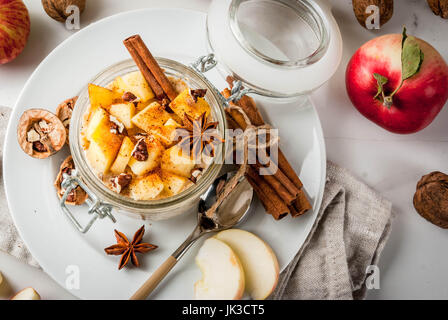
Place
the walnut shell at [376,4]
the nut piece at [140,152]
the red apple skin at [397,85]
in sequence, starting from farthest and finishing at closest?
the walnut shell at [376,4] → the red apple skin at [397,85] → the nut piece at [140,152]

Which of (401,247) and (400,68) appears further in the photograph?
(401,247)

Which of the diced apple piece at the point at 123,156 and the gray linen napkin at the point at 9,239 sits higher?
the diced apple piece at the point at 123,156

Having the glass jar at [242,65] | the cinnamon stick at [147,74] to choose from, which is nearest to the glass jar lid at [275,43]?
the glass jar at [242,65]

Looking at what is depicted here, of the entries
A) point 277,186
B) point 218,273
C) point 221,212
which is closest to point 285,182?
point 277,186

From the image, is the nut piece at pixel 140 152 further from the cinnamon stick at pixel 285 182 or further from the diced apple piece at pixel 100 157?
the cinnamon stick at pixel 285 182

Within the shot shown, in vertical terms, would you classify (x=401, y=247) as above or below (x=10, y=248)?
below

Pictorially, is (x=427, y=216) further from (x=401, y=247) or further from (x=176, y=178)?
(x=176, y=178)

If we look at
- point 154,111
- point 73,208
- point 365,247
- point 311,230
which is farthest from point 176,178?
point 365,247
